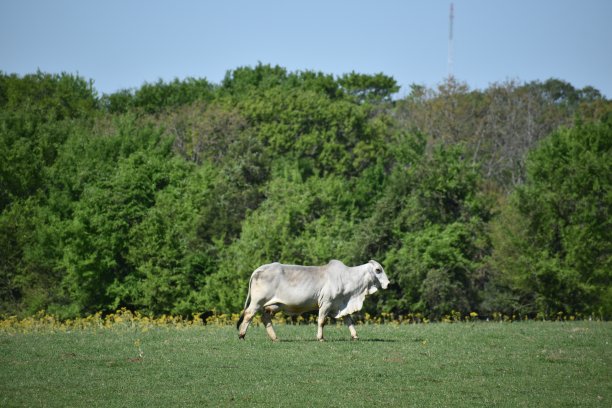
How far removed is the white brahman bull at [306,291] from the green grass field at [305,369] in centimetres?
75

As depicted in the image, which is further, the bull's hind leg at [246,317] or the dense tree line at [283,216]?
the dense tree line at [283,216]

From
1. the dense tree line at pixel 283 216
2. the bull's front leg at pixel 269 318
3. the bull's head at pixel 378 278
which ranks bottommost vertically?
the bull's front leg at pixel 269 318

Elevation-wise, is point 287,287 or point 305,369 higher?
point 287,287

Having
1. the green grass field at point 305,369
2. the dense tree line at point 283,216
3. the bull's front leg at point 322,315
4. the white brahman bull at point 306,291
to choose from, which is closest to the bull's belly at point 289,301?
the white brahman bull at point 306,291

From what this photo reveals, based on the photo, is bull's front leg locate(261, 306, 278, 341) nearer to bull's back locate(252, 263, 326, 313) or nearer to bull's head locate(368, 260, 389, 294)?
bull's back locate(252, 263, 326, 313)

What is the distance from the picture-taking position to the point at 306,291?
25.0m

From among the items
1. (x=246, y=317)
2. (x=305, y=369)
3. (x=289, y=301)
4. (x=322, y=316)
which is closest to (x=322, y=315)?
(x=322, y=316)

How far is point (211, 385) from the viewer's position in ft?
63.7

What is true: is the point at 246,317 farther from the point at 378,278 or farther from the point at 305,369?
the point at 305,369

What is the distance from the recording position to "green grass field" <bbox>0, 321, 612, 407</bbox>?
722 inches

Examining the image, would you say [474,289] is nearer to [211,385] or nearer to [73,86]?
[211,385]

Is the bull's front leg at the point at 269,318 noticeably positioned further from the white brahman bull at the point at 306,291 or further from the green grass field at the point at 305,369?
the green grass field at the point at 305,369

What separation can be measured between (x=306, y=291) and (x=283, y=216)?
32.3m

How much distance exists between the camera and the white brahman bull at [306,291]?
981 inches
